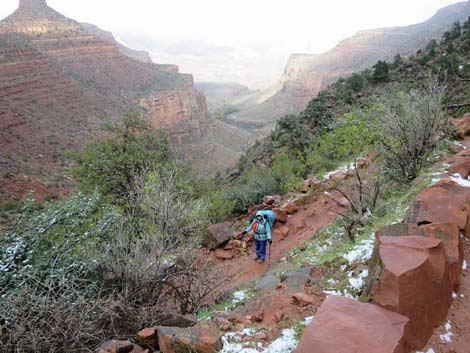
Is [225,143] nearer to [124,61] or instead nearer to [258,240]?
[124,61]

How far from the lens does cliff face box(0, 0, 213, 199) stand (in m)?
30.8

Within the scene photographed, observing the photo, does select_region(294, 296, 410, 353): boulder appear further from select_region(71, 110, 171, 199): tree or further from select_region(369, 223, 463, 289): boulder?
select_region(71, 110, 171, 199): tree

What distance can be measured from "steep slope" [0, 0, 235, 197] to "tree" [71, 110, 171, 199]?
701cm

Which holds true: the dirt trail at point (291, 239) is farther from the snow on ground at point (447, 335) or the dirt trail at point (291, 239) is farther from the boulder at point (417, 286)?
the snow on ground at point (447, 335)

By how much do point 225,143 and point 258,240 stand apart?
64.5 meters

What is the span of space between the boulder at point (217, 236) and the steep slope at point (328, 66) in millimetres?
85306

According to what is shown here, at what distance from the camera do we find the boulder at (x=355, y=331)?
9.14ft

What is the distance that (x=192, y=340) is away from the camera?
3.62 meters

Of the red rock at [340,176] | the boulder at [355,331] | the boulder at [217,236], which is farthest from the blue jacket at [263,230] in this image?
the boulder at [355,331]

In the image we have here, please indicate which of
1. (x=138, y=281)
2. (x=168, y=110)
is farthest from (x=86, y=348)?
(x=168, y=110)

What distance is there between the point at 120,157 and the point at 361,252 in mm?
9163

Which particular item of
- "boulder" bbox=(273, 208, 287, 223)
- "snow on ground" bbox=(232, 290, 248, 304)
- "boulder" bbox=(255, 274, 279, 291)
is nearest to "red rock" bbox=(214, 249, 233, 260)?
"boulder" bbox=(273, 208, 287, 223)

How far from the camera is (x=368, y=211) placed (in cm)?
691

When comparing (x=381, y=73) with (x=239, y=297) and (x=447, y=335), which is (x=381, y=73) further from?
(x=447, y=335)
